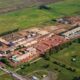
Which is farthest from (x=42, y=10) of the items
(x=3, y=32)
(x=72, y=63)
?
(x=72, y=63)

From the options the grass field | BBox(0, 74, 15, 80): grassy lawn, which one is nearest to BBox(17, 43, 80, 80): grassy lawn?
BBox(0, 74, 15, 80): grassy lawn

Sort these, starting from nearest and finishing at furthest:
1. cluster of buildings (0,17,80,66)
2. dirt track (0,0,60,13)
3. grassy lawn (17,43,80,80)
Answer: grassy lawn (17,43,80,80) → cluster of buildings (0,17,80,66) → dirt track (0,0,60,13)

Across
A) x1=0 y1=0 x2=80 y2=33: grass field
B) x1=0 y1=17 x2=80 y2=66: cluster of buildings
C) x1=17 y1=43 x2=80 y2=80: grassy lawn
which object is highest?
x1=0 y1=0 x2=80 y2=33: grass field

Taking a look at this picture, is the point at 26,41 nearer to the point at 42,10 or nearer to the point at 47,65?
the point at 47,65

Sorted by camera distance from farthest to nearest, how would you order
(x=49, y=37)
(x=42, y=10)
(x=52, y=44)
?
(x=42, y=10)
(x=49, y=37)
(x=52, y=44)

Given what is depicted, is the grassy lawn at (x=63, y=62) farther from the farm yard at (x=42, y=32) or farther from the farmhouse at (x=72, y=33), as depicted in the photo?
the farmhouse at (x=72, y=33)

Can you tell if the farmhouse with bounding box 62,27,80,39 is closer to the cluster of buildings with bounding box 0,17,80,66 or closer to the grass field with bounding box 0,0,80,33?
the cluster of buildings with bounding box 0,17,80,66

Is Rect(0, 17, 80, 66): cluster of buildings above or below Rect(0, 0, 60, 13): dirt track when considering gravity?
below
